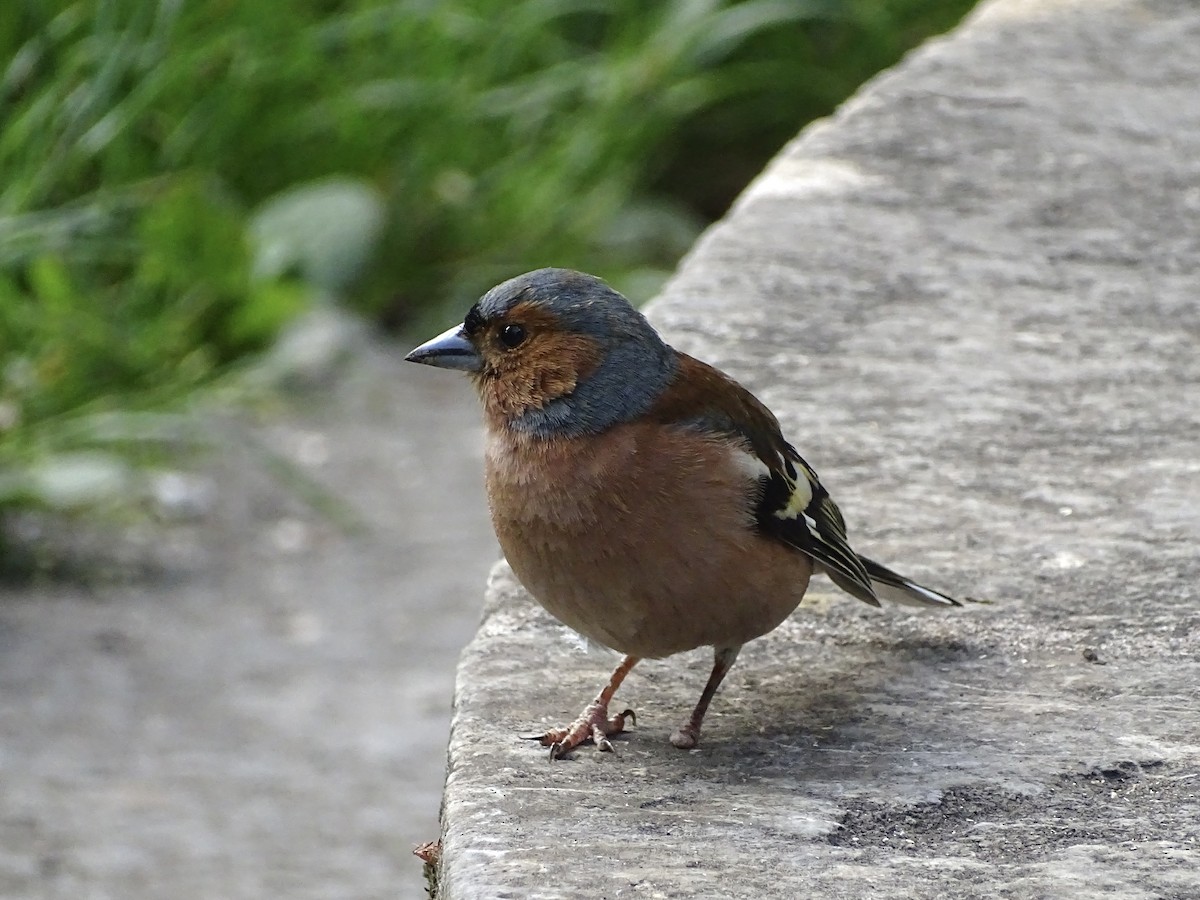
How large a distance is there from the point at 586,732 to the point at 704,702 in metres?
0.19

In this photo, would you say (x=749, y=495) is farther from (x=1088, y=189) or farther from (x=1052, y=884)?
(x=1088, y=189)

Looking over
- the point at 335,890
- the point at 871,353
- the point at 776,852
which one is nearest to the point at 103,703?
the point at 335,890

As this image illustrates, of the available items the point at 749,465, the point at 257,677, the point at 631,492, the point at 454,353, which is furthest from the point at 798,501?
the point at 257,677

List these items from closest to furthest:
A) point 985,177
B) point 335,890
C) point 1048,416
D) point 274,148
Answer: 1. point 1048,416
2. point 335,890
3. point 985,177
4. point 274,148

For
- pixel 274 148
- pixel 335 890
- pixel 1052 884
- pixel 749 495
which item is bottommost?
pixel 335 890

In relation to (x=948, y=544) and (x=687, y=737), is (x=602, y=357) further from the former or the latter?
(x=948, y=544)

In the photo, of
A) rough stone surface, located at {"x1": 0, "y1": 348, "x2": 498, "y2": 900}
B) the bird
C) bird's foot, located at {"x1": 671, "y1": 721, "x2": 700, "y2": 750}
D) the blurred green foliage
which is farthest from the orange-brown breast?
the blurred green foliage

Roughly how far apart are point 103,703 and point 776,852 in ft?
9.85

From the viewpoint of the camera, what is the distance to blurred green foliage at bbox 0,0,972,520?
549 centimetres

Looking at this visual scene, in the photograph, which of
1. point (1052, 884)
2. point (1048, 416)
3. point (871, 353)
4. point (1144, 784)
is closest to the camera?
point (1052, 884)

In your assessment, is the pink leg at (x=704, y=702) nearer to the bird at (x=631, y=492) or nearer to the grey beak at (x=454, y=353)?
the bird at (x=631, y=492)

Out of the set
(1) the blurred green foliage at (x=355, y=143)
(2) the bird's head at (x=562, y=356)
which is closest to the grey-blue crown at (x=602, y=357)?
(2) the bird's head at (x=562, y=356)

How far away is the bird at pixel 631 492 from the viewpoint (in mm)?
2438

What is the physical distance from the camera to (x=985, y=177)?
4355 millimetres
